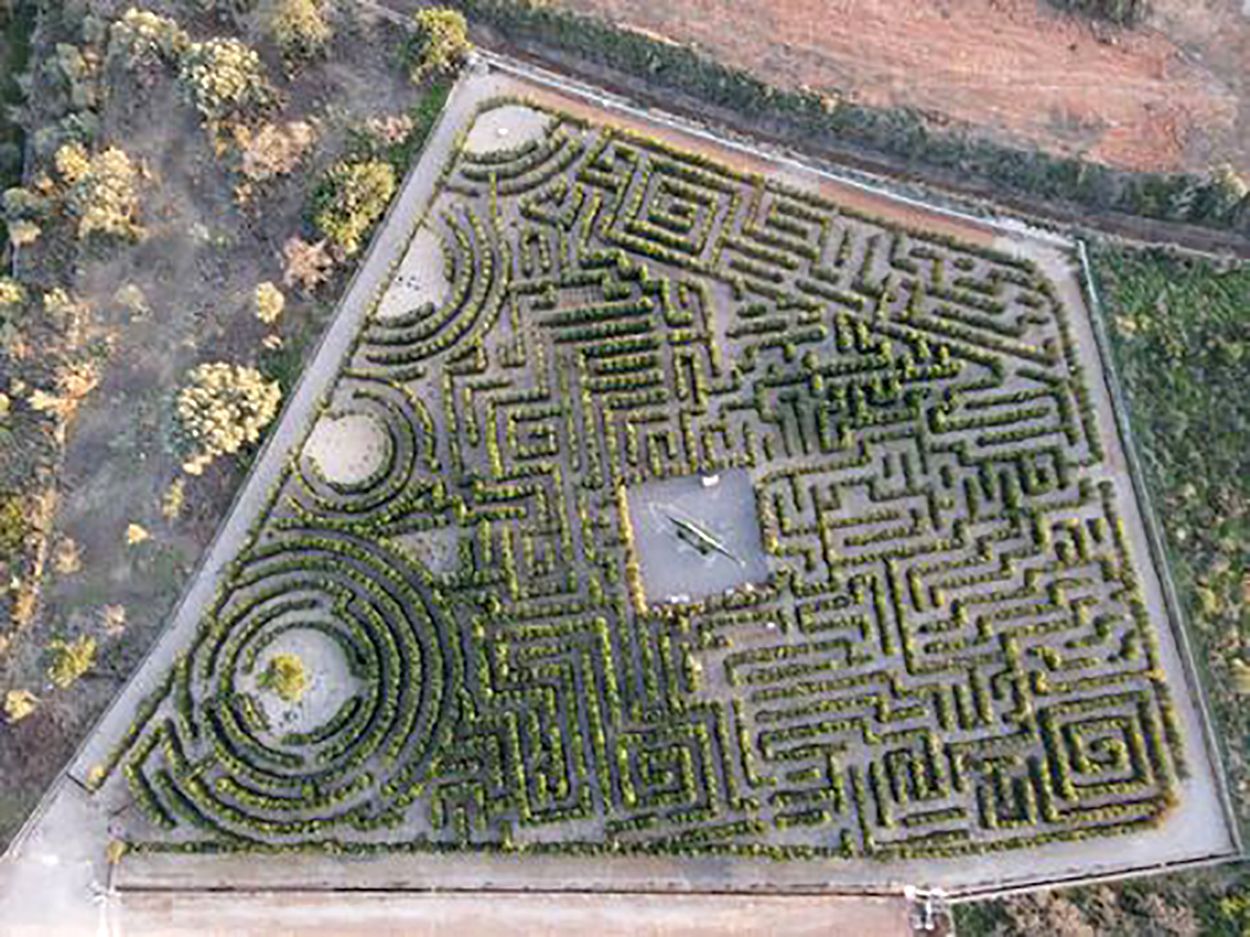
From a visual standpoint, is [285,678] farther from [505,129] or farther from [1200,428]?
[1200,428]

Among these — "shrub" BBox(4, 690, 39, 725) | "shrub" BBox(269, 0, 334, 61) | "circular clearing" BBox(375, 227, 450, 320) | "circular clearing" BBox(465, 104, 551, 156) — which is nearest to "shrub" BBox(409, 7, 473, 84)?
"circular clearing" BBox(465, 104, 551, 156)

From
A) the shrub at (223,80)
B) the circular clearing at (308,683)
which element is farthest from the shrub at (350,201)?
the circular clearing at (308,683)

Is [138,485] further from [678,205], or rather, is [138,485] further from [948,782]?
[948,782]

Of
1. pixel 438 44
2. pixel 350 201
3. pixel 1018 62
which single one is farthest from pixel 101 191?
pixel 1018 62

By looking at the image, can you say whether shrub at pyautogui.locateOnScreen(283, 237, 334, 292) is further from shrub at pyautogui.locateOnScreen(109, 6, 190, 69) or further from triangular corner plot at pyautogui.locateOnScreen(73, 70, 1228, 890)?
shrub at pyautogui.locateOnScreen(109, 6, 190, 69)

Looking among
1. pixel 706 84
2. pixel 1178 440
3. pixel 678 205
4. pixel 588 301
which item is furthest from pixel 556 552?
pixel 1178 440
